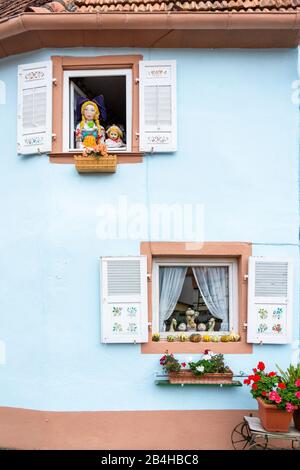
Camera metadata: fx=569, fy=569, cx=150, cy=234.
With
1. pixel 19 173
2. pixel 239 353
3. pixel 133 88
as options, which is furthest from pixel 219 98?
pixel 239 353

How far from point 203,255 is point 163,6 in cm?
291

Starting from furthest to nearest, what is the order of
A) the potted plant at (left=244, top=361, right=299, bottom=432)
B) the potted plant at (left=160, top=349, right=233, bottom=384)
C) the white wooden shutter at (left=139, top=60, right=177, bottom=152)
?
the white wooden shutter at (left=139, top=60, right=177, bottom=152)
the potted plant at (left=160, top=349, right=233, bottom=384)
the potted plant at (left=244, top=361, right=299, bottom=432)

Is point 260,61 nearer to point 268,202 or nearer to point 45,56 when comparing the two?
point 268,202

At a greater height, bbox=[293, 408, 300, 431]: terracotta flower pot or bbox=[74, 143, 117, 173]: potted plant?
bbox=[74, 143, 117, 173]: potted plant

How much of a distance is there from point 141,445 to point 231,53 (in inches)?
183

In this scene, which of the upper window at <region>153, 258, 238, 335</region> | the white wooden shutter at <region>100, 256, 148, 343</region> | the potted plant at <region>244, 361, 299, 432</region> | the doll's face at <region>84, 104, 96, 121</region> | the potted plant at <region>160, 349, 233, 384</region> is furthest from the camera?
the doll's face at <region>84, 104, 96, 121</region>

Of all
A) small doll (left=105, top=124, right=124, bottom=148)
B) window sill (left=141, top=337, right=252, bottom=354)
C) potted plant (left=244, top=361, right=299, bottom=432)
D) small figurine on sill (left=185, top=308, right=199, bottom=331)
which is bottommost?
potted plant (left=244, top=361, right=299, bottom=432)

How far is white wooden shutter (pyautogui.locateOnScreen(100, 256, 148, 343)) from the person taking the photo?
6430 millimetres

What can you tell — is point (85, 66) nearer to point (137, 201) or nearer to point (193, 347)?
point (137, 201)

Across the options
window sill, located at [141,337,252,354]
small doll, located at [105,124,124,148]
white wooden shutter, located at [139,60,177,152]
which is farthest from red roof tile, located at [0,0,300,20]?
window sill, located at [141,337,252,354]

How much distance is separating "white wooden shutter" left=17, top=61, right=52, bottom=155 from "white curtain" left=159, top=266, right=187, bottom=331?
2.02 metres

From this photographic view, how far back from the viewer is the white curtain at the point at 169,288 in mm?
6762

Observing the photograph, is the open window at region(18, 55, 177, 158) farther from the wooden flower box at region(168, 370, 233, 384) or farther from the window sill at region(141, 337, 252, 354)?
the wooden flower box at region(168, 370, 233, 384)
